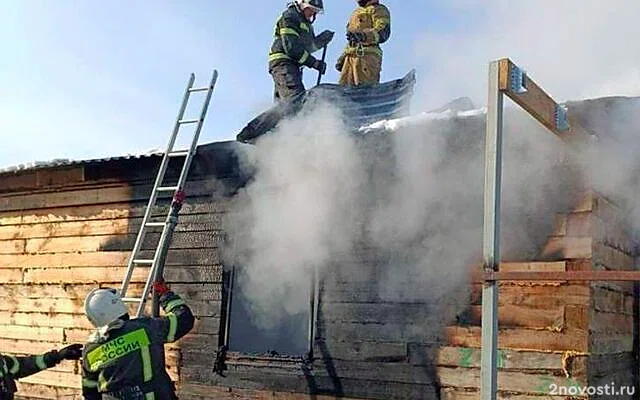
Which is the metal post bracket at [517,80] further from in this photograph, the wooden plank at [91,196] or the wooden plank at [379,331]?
the wooden plank at [91,196]

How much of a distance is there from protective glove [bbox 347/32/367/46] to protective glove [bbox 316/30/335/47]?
0.64 feet

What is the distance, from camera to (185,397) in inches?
262

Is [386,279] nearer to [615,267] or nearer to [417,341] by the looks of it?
[417,341]

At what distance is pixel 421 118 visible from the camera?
5.54 m

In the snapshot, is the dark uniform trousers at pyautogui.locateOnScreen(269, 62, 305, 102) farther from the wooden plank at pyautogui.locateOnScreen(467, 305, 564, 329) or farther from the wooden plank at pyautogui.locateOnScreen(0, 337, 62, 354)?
the wooden plank at pyautogui.locateOnScreen(0, 337, 62, 354)

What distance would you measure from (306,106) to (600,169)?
2.45m

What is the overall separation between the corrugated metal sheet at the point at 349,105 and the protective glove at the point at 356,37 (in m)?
0.94

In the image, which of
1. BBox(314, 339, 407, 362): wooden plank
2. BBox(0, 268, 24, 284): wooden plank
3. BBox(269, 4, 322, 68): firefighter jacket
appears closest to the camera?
BBox(314, 339, 407, 362): wooden plank

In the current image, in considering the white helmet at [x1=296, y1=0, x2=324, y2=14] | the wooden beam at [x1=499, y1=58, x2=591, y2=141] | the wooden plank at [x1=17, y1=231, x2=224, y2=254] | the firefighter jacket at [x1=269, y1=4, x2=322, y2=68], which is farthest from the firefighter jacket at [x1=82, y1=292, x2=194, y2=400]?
the white helmet at [x1=296, y1=0, x2=324, y2=14]

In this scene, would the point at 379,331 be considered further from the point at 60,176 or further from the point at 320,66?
the point at 60,176

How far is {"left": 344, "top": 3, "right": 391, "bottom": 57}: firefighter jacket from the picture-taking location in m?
7.52

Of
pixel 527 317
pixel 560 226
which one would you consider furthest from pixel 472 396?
pixel 560 226

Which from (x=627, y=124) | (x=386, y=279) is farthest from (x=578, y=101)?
(x=386, y=279)

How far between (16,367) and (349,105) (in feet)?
10.9
